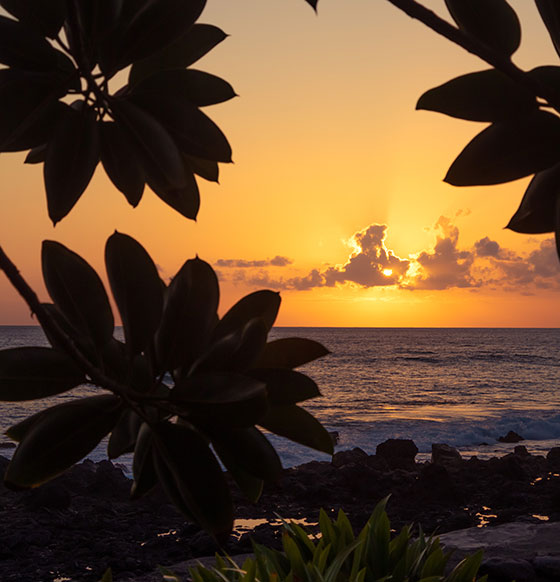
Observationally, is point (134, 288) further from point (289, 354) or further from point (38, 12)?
point (38, 12)

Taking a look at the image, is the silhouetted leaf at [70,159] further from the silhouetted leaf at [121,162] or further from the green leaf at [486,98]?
the green leaf at [486,98]

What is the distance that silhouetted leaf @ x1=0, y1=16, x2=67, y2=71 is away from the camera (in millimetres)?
849

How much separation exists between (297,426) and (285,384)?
0.20ft

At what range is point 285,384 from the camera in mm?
766

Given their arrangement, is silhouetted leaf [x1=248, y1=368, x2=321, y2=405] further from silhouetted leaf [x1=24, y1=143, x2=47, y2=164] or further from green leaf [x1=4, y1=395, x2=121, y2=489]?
silhouetted leaf [x1=24, y1=143, x2=47, y2=164]

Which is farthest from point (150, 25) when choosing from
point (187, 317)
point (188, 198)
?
point (187, 317)

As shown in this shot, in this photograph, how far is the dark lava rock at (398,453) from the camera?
44.4ft

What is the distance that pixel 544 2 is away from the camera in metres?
0.70

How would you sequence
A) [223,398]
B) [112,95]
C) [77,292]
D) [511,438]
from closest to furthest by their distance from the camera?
[223,398]
[77,292]
[112,95]
[511,438]

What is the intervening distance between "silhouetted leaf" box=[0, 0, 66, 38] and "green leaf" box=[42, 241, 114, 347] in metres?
0.32

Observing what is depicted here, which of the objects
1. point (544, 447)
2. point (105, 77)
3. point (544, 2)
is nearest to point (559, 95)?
point (544, 2)

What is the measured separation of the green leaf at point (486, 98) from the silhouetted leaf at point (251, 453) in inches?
16.0

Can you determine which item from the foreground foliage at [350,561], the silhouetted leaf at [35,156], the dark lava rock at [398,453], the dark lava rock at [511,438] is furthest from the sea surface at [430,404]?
the silhouetted leaf at [35,156]

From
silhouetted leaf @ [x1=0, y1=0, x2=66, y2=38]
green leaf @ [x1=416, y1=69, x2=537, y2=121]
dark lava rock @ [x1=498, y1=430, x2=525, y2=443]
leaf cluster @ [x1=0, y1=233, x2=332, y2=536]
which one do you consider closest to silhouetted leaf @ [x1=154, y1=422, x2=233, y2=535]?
leaf cluster @ [x1=0, y1=233, x2=332, y2=536]
